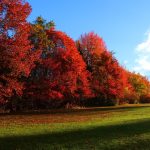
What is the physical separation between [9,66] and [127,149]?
25539 millimetres

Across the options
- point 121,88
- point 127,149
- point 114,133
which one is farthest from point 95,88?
point 127,149

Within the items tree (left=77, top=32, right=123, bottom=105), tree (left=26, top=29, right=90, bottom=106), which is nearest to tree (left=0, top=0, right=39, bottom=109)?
tree (left=26, top=29, right=90, bottom=106)

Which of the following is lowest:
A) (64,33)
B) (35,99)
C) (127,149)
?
(127,149)

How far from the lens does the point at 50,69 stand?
60812 mm

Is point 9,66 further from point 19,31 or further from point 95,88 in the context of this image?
point 95,88

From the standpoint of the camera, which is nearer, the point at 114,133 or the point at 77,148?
the point at 77,148

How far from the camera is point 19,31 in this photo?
41.0m

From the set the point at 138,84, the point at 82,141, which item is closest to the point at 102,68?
the point at 138,84

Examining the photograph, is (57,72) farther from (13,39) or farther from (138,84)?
(138,84)

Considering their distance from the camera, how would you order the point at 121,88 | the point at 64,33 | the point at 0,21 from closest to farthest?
the point at 0,21, the point at 64,33, the point at 121,88

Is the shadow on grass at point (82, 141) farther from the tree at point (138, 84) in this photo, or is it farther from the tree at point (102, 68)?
the tree at point (138, 84)

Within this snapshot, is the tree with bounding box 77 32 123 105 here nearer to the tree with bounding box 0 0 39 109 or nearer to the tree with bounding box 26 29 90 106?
the tree with bounding box 26 29 90 106

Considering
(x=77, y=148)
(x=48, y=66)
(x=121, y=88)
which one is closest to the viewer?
(x=77, y=148)

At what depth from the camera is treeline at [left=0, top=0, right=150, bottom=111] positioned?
40.7 metres
